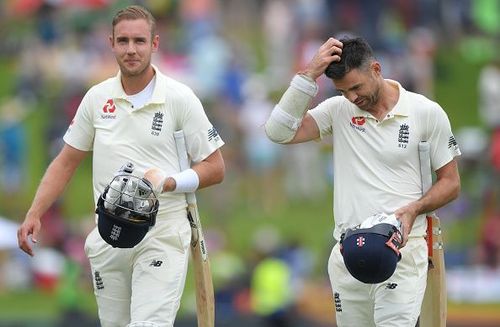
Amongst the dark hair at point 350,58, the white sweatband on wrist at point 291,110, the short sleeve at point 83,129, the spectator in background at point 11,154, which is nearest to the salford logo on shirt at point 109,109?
the short sleeve at point 83,129

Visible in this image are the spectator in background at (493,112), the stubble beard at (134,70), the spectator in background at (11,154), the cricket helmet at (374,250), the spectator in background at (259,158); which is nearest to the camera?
the cricket helmet at (374,250)

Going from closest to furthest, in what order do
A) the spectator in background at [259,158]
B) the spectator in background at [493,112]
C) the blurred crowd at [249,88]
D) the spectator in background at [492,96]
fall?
the blurred crowd at [249,88] < the spectator in background at [493,112] < the spectator in background at [492,96] < the spectator in background at [259,158]

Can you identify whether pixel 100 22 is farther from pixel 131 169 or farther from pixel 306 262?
pixel 131 169

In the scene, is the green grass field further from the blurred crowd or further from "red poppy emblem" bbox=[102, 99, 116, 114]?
"red poppy emblem" bbox=[102, 99, 116, 114]

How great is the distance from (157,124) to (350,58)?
1.29 metres

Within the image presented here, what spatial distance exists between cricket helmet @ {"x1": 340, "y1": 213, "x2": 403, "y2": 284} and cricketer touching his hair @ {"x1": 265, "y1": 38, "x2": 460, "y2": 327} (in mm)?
212

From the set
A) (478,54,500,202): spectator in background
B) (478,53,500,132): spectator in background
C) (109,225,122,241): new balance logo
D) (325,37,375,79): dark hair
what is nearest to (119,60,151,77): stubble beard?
(109,225,122,241): new balance logo

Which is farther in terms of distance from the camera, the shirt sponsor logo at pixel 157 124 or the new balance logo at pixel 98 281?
the new balance logo at pixel 98 281

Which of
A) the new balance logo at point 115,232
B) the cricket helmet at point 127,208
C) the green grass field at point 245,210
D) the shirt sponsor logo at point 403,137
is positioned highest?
the shirt sponsor logo at point 403,137

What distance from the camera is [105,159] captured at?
895cm

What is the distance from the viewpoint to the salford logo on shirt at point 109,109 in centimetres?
898

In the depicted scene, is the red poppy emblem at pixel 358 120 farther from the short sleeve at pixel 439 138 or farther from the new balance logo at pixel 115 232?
the new balance logo at pixel 115 232

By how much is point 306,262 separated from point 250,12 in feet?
25.9

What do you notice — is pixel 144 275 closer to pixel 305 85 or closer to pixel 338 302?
pixel 338 302
